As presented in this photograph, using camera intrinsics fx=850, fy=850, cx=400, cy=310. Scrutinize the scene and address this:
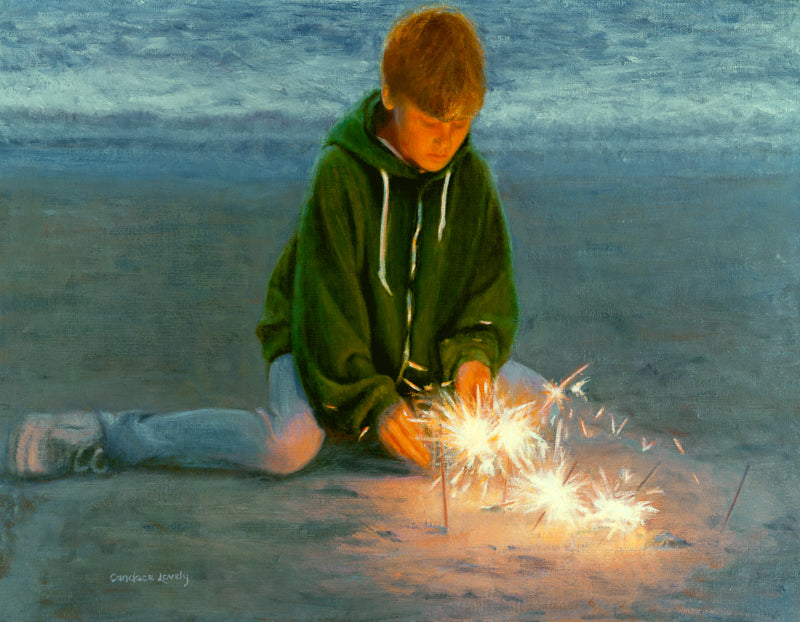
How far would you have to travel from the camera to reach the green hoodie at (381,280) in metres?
1.60

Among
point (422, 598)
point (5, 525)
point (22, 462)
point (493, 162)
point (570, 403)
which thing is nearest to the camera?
point (422, 598)

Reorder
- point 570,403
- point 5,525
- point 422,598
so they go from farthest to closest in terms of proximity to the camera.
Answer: point 570,403 < point 5,525 < point 422,598

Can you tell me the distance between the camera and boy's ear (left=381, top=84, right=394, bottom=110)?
150 cm

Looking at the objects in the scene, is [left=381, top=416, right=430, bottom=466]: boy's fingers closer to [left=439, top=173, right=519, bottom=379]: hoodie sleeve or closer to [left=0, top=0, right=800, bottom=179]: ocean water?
[left=439, top=173, right=519, bottom=379]: hoodie sleeve

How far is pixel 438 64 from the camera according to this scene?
143 cm

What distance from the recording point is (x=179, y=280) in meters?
1.73

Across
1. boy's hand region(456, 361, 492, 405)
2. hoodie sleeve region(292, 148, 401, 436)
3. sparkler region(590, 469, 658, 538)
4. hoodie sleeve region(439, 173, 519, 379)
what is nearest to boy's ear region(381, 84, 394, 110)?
hoodie sleeve region(292, 148, 401, 436)

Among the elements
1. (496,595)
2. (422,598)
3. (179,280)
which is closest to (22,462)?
(179,280)

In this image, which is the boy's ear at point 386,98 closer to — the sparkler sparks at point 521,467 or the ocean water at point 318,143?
the ocean water at point 318,143

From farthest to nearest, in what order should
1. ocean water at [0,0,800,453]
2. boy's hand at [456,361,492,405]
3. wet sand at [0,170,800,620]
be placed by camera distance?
boy's hand at [456,361,492,405] < ocean water at [0,0,800,453] < wet sand at [0,170,800,620]

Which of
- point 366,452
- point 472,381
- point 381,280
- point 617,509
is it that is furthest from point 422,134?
point 617,509

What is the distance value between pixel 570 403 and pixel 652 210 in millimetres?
446

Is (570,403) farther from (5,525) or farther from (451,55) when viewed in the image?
(5,525)
